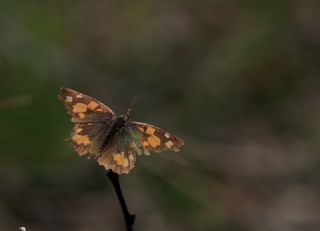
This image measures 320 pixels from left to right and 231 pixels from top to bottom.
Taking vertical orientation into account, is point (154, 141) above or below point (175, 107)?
below

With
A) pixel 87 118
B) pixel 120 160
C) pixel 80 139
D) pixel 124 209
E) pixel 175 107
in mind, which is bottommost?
pixel 124 209

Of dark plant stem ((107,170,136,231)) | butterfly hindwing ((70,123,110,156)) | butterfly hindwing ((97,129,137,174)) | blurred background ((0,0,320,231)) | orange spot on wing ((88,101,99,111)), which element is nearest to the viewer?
dark plant stem ((107,170,136,231))

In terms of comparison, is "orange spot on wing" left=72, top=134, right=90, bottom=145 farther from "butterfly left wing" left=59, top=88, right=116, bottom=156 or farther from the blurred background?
the blurred background

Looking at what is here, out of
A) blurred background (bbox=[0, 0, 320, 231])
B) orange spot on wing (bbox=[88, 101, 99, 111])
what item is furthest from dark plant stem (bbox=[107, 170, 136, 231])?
blurred background (bbox=[0, 0, 320, 231])

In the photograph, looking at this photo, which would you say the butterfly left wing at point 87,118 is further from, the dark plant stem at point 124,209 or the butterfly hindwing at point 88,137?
the dark plant stem at point 124,209

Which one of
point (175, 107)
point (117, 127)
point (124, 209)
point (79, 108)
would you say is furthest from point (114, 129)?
point (175, 107)

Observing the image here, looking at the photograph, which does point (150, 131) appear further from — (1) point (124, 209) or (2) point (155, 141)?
(1) point (124, 209)

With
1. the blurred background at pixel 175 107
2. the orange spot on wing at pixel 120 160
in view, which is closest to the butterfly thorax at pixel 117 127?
the orange spot on wing at pixel 120 160
